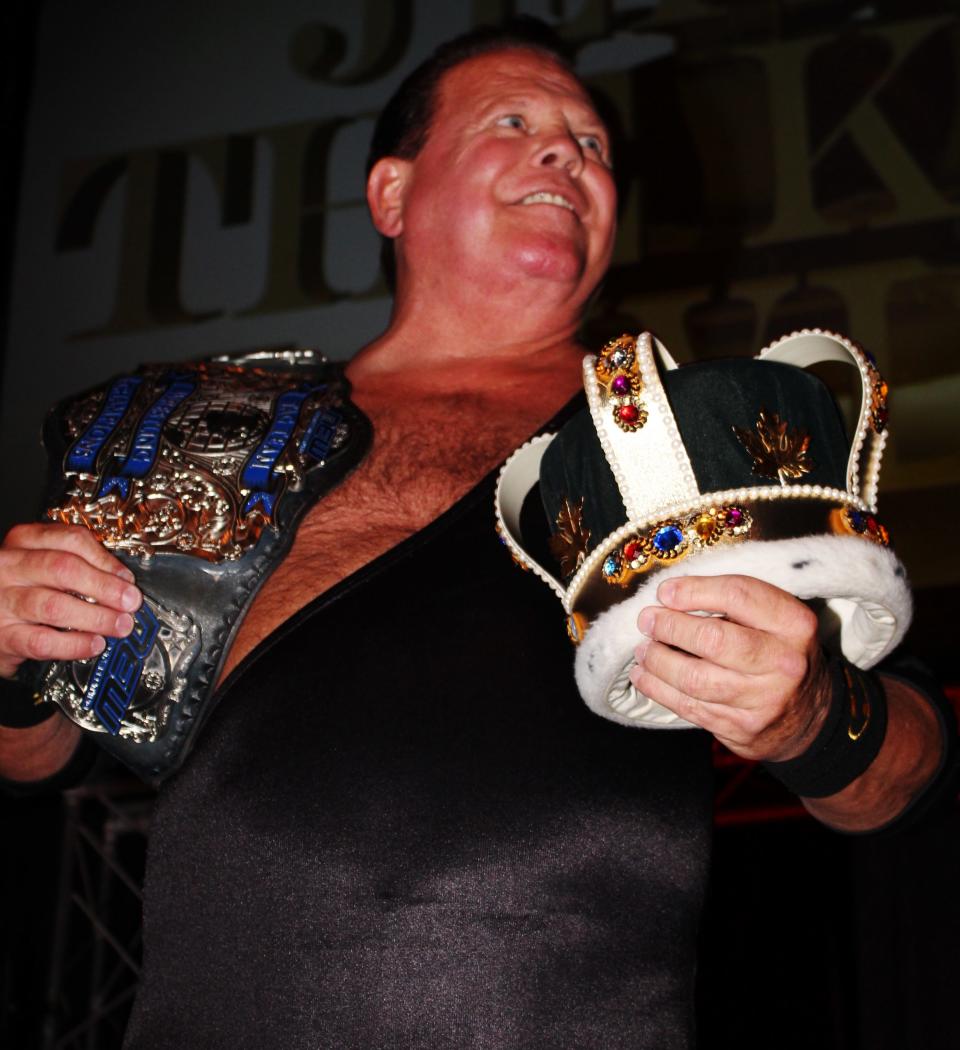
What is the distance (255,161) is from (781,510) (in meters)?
3.58

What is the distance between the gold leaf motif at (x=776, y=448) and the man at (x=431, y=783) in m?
0.10

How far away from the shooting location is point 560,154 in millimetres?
1576

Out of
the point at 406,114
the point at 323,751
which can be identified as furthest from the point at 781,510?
the point at 406,114

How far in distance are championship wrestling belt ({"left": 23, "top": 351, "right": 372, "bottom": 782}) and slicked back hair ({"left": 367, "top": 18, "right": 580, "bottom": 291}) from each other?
581 mm

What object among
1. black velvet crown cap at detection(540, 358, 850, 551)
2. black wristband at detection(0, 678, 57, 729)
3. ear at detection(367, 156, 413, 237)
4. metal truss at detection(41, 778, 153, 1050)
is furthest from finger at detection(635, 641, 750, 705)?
metal truss at detection(41, 778, 153, 1050)

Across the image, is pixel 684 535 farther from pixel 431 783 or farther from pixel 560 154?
pixel 560 154

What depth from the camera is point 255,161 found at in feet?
13.5

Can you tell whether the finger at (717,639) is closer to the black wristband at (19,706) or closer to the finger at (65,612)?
the finger at (65,612)

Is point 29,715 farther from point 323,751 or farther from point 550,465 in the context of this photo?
point 550,465

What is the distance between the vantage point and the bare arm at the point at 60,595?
1112 millimetres

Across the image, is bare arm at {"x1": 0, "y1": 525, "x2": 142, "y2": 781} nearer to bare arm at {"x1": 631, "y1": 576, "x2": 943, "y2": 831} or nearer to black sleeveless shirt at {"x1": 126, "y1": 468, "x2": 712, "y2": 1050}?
black sleeveless shirt at {"x1": 126, "y1": 468, "x2": 712, "y2": 1050}

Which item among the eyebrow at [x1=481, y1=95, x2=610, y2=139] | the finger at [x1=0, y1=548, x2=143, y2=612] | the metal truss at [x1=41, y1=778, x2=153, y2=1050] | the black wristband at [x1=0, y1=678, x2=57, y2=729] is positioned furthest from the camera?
the metal truss at [x1=41, y1=778, x2=153, y2=1050]

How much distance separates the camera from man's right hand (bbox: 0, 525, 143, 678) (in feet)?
3.65

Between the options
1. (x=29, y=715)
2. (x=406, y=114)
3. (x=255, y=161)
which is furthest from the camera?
(x=255, y=161)
